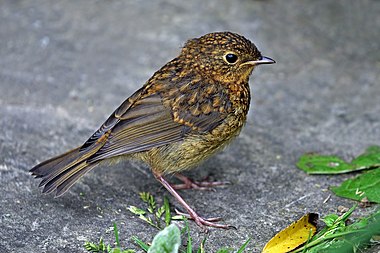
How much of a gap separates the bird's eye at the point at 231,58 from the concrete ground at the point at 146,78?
92 cm

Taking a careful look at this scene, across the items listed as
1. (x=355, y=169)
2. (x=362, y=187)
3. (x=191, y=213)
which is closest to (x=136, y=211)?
(x=191, y=213)

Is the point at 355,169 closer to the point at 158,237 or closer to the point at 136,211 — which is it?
the point at 136,211

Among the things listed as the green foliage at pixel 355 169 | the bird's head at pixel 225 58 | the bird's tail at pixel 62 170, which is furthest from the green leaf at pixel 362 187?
the bird's tail at pixel 62 170

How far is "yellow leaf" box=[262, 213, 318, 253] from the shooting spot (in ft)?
13.3

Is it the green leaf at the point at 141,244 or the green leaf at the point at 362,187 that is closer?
the green leaf at the point at 141,244

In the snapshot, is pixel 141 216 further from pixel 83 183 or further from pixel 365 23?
pixel 365 23

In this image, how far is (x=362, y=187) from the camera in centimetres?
461

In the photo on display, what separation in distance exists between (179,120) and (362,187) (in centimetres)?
136

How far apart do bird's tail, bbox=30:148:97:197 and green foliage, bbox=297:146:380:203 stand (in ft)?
5.65

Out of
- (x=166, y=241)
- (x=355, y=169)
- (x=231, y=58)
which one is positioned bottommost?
(x=355, y=169)

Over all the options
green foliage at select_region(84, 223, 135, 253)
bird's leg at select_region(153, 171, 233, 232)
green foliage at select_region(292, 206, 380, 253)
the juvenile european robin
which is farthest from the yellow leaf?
green foliage at select_region(84, 223, 135, 253)

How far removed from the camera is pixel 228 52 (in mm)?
4797

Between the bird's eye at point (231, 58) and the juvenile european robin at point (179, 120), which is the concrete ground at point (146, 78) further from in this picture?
the bird's eye at point (231, 58)

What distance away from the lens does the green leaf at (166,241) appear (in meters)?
3.62
